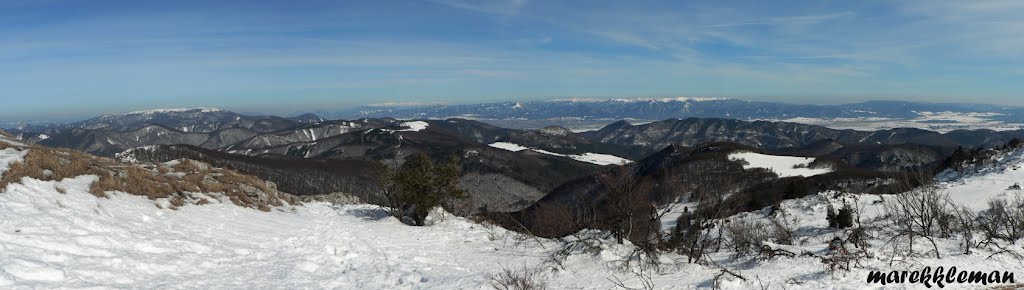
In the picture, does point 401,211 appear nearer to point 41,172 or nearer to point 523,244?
point 523,244

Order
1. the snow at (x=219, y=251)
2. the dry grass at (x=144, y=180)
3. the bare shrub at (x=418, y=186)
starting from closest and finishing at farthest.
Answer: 1. the snow at (x=219, y=251)
2. the dry grass at (x=144, y=180)
3. the bare shrub at (x=418, y=186)

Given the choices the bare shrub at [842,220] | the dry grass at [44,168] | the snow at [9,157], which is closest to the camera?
the dry grass at [44,168]

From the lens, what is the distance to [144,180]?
1010 inches

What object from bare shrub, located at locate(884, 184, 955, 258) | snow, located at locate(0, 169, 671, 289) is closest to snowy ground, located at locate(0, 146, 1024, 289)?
snow, located at locate(0, 169, 671, 289)

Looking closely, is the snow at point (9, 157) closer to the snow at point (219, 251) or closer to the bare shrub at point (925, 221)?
the snow at point (219, 251)

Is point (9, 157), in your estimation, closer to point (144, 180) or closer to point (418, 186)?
point (144, 180)

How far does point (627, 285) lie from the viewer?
54.9 ft

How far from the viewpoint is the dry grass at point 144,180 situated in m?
21.7

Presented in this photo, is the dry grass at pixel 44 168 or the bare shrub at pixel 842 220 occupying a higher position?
the dry grass at pixel 44 168

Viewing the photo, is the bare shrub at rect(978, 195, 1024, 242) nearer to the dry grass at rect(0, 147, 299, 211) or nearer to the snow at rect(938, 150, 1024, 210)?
the snow at rect(938, 150, 1024, 210)

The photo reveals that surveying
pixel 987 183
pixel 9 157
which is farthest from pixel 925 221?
pixel 9 157

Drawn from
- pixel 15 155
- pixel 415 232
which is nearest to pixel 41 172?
pixel 15 155

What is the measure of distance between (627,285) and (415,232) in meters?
14.7

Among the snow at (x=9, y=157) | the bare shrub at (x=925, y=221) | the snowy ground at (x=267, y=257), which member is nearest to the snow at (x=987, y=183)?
the bare shrub at (x=925, y=221)
